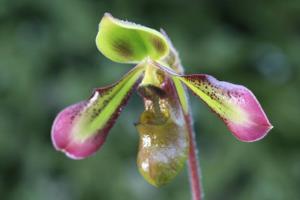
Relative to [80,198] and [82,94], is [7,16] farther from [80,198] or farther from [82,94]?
[80,198]

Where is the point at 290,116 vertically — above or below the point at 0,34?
below

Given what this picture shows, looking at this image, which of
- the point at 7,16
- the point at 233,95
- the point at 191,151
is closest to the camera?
the point at 233,95

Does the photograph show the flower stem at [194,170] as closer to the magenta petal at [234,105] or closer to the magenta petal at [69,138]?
the magenta petal at [234,105]

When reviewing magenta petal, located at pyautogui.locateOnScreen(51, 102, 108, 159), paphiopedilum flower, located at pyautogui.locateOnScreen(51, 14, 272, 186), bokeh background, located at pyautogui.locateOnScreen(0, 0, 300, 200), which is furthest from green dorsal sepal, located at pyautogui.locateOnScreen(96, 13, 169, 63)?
bokeh background, located at pyautogui.locateOnScreen(0, 0, 300, 200)

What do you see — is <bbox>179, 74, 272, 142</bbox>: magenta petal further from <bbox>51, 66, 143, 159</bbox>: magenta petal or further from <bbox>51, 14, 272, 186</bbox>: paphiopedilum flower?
<bbox>51, 66, 143, 159</bbox>: magenta petal

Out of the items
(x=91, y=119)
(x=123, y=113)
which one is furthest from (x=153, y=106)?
(x=123, y=113)

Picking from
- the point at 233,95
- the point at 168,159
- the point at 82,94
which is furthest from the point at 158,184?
the point at 82,94

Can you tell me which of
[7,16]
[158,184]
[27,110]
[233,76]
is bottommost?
[158,184]
